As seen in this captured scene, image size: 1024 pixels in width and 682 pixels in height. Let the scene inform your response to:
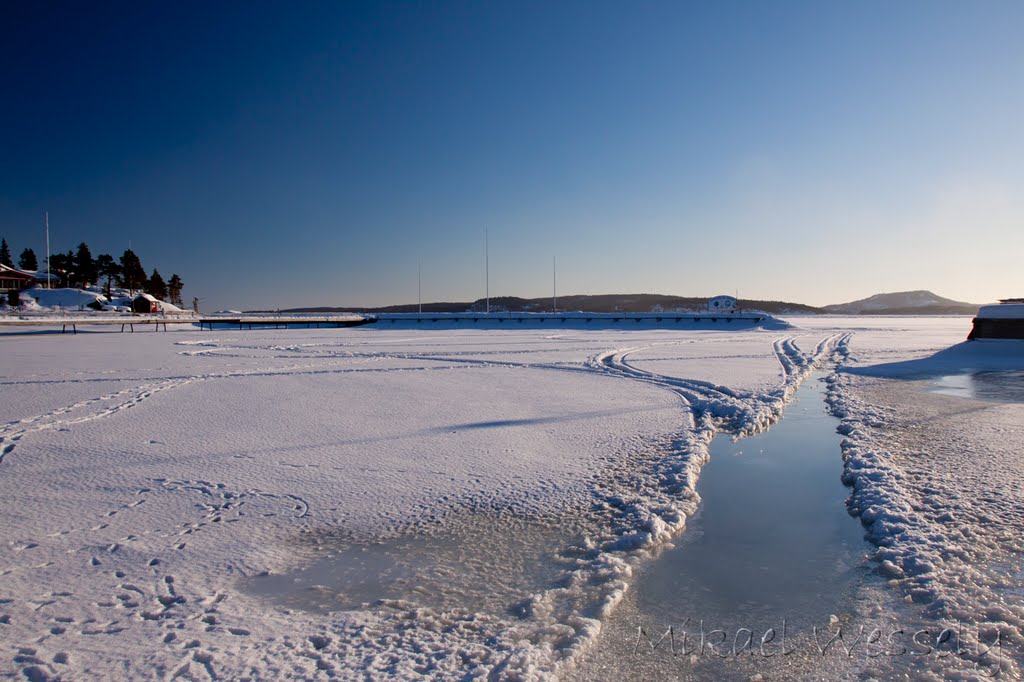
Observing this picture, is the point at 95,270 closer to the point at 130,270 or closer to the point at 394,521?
the point at 130,270

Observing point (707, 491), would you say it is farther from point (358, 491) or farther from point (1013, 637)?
point (358, 491)

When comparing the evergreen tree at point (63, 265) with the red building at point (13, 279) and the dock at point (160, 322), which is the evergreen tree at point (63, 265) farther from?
the dock at point (160, 322)

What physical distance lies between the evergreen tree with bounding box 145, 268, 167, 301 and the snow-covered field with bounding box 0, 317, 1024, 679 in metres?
110

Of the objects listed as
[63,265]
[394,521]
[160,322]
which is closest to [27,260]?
[63,265]

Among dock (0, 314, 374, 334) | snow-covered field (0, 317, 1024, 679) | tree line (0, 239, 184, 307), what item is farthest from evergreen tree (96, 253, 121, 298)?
snow-covered field (0, 317, 1024, 679)

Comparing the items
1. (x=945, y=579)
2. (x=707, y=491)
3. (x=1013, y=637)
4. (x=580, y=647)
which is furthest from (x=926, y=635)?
(x=707, y=491)

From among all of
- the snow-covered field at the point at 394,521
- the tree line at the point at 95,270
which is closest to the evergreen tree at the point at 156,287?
the tree line at the point at 95,270

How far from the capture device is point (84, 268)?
314 feet

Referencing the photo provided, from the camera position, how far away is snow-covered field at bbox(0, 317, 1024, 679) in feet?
10.0

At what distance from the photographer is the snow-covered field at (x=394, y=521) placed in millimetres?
3051

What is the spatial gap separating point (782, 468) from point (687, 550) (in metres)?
3.00

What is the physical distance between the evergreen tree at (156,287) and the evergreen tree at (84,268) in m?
9.11

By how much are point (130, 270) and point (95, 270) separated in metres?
5.36

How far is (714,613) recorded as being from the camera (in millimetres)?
3355
